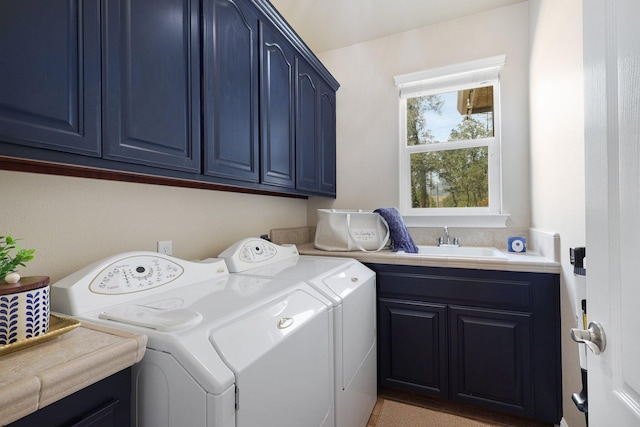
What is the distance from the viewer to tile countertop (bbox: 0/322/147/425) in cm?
49

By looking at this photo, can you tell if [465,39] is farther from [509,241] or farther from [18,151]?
[18,151]

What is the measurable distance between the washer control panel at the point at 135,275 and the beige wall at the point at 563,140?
68.6 inches

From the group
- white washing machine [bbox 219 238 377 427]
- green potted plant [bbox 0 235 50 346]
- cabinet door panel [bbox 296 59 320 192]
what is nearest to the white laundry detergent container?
green potted plant [bbox 0 235 50 346]

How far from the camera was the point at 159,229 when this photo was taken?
1.45 m

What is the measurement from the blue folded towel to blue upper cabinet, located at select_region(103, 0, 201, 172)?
4.55 ft

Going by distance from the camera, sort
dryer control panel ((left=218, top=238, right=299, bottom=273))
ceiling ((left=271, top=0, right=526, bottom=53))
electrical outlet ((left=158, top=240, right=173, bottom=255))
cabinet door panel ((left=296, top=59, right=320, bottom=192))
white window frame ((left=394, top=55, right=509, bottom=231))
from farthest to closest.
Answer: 1. white window frame ((left=394, top=55, right=509, bottom=231))
2. ceiling ((left=271, top=0, right=526, bottom=53))
3. cabinet door panel ((left=296, top=59, right=320, bottom=192))
4. dryer control panel ((left=218, top=238, right=299, bottom=273))
5. electrical outlet ((left=158, top=240, right=173, bottom=255))

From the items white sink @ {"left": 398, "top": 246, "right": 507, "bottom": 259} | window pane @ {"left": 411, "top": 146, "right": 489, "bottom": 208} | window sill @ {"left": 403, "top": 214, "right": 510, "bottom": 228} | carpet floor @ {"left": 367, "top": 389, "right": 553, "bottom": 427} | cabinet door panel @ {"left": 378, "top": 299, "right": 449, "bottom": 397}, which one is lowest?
carpet floor @ {"left": 367, "top": 389, "right": 553, "bottom": 427}

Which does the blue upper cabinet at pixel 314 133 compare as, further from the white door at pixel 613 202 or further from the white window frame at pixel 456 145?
the white door at pixel 613 202

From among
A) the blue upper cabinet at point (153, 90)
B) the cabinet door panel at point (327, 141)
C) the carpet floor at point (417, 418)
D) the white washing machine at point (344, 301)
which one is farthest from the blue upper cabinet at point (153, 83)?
the carpet floor at point (417, 418)

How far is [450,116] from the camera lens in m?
2.54

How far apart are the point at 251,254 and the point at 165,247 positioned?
0.44 metres

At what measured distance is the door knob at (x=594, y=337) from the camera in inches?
25.0

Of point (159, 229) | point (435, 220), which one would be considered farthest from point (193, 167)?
point (435, 220)

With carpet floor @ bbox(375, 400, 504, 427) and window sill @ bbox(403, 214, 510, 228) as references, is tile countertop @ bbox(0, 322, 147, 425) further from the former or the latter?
window sill @ bbox(403, 214, 510, 228)
